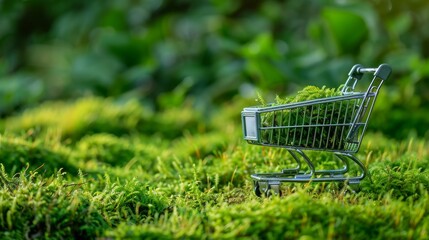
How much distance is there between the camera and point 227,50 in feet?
32.0

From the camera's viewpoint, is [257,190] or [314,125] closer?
[314,125]

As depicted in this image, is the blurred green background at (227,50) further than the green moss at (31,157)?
Yes

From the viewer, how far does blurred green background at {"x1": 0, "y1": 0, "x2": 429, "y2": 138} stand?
7859mm

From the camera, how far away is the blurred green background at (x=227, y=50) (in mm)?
7859

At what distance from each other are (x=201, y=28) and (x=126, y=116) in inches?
177

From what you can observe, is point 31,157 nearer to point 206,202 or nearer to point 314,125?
point 206,202

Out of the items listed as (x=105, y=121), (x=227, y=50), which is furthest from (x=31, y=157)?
(x=227, y=50)

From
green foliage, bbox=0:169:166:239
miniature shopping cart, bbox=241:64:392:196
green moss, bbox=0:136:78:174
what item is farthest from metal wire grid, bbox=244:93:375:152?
green moss, bbox=0:136:78:174

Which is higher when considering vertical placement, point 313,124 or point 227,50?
point 313,124

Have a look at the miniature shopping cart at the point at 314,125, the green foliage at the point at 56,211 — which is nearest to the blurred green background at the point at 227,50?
the miniature shopping cart at the point at 314,125

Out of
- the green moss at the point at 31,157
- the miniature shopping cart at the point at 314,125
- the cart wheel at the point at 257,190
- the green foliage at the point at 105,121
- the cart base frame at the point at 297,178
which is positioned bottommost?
the green foliage at the point at 105,121

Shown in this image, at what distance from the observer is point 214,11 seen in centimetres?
1110

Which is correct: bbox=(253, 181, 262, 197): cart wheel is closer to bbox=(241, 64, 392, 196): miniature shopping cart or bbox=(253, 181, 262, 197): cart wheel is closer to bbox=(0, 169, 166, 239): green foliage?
bbox=(241, 64, 392, 196): miniature shopping cart

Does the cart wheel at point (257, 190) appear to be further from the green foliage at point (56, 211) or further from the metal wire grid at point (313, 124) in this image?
the green foliage at point (56, 211)
